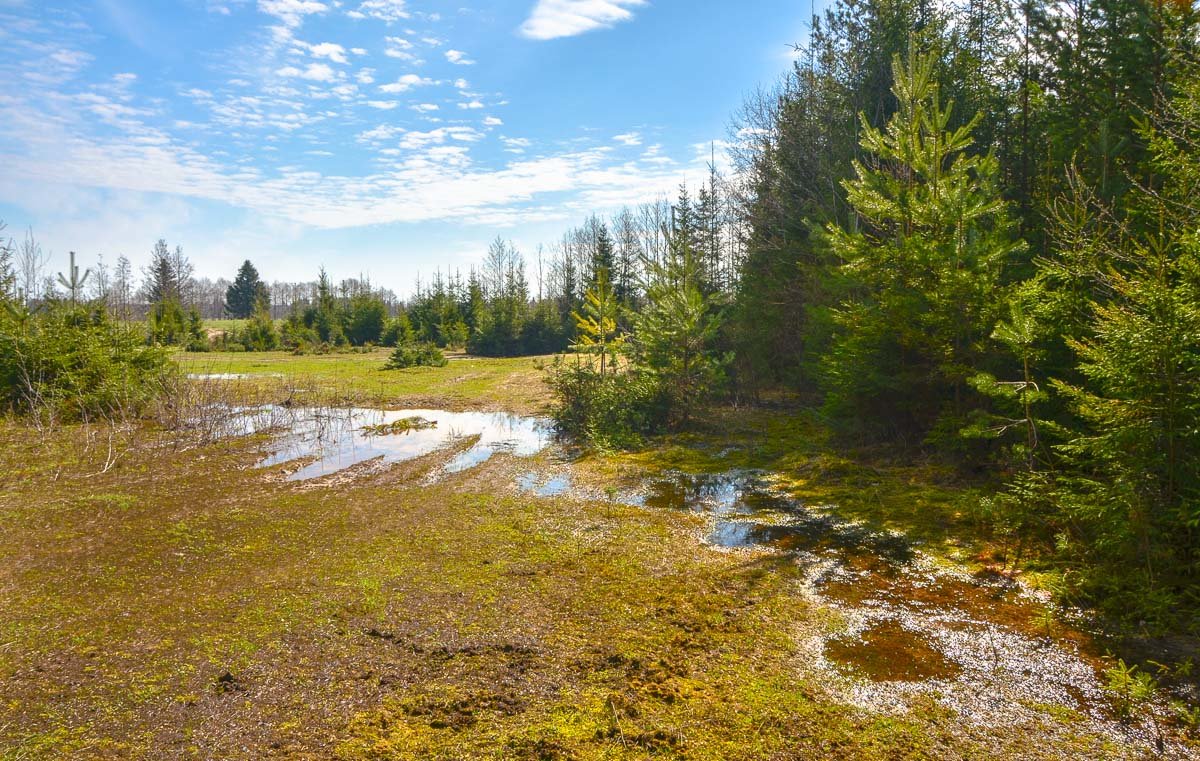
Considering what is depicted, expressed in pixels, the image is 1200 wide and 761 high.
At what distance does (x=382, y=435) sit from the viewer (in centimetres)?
1406

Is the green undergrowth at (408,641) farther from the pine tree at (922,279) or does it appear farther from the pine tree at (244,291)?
the pine tree at (244,291)

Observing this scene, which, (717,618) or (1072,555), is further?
(1072,555)

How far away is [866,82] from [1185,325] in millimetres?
13921

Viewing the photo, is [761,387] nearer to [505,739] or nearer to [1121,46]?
[1121,46]

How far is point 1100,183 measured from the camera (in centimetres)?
993

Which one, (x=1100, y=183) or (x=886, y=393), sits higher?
(x=1100, y=183)

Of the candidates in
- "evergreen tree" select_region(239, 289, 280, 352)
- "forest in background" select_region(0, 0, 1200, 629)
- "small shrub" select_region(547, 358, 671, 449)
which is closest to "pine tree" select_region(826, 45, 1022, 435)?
"forest in background" select_region(0, 0, 1200, 629)

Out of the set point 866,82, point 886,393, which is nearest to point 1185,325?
point 886,393

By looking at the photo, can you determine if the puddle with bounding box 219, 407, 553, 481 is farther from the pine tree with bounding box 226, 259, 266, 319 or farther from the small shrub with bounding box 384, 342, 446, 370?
the pine tree with bounding box 226, 259, 266, 319

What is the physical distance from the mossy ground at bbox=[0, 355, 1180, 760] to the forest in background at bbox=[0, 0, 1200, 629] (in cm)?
276

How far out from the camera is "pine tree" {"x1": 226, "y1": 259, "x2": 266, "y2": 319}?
226ft

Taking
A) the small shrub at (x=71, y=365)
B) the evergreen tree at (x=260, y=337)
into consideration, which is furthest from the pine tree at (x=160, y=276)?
the small shrub at (x=71, y=365)

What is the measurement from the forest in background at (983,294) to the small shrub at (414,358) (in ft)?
40.0

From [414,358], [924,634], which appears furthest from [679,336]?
[414,358]
